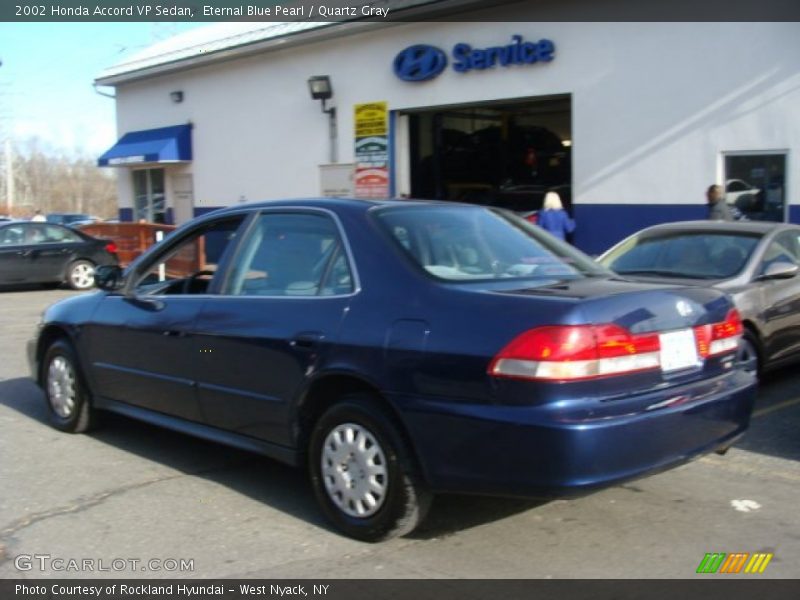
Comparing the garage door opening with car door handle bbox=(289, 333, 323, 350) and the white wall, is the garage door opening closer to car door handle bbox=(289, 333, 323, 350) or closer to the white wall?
the white wall

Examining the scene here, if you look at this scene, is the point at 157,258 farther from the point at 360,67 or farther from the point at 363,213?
the point at 360,67

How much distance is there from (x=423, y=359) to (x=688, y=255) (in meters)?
4.50

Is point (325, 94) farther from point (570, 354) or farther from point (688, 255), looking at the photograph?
point (570, 354)

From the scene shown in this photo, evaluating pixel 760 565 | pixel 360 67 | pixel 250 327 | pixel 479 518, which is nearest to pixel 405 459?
pixel 479 518

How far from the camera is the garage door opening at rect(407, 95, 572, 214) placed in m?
17.6

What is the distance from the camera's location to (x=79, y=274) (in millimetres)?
17766

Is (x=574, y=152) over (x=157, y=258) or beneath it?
over

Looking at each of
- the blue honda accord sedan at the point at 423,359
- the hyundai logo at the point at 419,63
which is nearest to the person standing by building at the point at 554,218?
the hyundai logo at the point at 419,63

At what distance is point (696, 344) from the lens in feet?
13.9

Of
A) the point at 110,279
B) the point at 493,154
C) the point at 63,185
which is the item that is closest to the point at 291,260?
the point at 110,279

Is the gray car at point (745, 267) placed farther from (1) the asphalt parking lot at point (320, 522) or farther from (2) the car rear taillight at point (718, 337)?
(2) the car rear taillight at point (718, 337)

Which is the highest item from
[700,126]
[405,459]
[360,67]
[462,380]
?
[360,67]

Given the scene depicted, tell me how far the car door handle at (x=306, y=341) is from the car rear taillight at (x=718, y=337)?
6.22ft

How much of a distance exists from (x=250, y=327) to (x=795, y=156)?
372 inches
